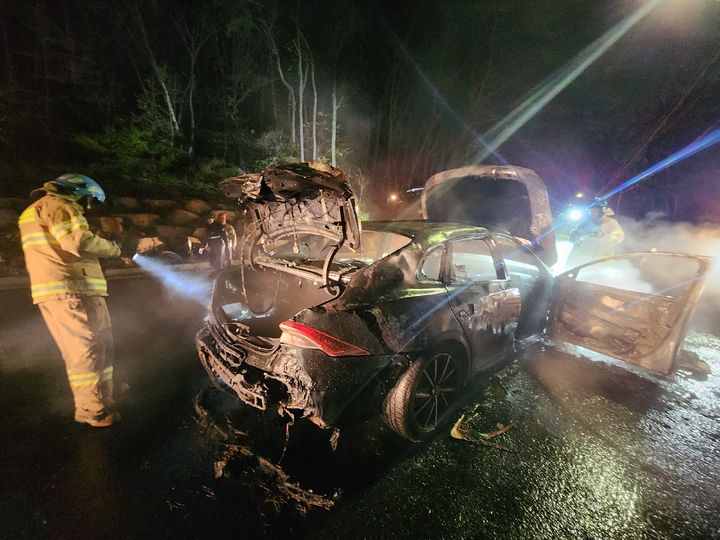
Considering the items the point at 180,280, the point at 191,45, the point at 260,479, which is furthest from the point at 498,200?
the point at 191,45

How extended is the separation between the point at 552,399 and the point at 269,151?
15.4 m

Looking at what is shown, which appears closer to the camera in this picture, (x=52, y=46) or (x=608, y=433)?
(x=608, y=433)

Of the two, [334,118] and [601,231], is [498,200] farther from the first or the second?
[334,118]

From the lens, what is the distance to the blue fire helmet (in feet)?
8.95

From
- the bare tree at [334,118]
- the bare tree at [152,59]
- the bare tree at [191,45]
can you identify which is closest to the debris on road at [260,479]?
the bare tree at [334,118]

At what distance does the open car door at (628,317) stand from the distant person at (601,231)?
11.3ft

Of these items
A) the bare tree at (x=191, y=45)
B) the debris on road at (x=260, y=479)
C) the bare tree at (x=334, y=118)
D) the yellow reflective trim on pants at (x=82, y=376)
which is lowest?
the debris on road at (x=260, y=479)

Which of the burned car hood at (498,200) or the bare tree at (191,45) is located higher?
the bare tree at (191,45)

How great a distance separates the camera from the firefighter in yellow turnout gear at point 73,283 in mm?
2588

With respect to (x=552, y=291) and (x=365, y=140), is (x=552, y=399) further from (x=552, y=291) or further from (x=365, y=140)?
(x=365, y=140)

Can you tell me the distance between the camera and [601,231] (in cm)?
732

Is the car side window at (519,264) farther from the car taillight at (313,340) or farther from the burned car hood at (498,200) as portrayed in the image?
the car taillight at (313,340)

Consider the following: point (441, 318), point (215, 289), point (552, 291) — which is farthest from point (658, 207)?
point (215, 289)

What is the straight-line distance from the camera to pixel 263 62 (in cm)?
1592
